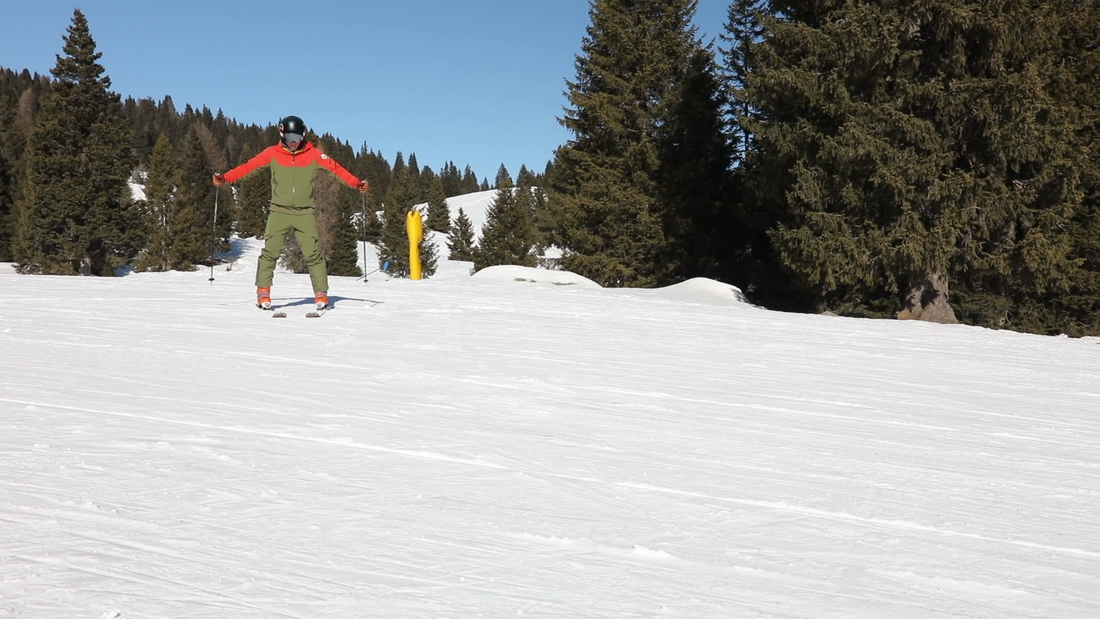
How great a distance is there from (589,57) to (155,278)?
20712 millimetres

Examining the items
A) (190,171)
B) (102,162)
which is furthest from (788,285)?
(190,171)

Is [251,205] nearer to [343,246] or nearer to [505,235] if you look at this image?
[343,246]

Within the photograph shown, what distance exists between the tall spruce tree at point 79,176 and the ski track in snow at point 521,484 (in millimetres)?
34240

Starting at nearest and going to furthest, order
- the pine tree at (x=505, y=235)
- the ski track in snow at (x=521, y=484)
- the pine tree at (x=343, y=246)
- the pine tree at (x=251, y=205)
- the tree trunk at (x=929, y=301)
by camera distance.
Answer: the ski track in snow at (x=521, y=484) → the tree trunk at (x=929, y=301) → the pine tree at (x=343, y=246) → the pine tree at (x=505, y=235) → the pine tree at (x=251, y=205)

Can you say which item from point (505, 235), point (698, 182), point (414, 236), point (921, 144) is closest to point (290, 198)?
point (414, 236)

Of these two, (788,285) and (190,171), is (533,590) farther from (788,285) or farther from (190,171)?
(190,171)

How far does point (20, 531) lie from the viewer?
2299mm

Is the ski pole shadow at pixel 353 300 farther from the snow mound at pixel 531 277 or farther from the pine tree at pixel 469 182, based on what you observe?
the pine tree at pixel 469 182

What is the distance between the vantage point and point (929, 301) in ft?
55.1

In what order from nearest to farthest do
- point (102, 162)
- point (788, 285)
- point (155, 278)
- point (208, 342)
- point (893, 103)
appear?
point (208, 342) < point (155, 278) < point (893, 103) < point (788, 285) < point (102, 162)

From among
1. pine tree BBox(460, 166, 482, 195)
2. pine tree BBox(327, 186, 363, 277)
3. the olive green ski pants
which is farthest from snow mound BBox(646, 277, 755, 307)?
pine tree BBox(460, 166, 482, 195)

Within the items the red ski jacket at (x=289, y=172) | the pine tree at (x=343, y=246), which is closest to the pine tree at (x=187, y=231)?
the pine tree at (x=343, y=246)

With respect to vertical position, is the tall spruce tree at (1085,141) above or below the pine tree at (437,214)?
below

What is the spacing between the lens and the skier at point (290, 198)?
28.6 feet
